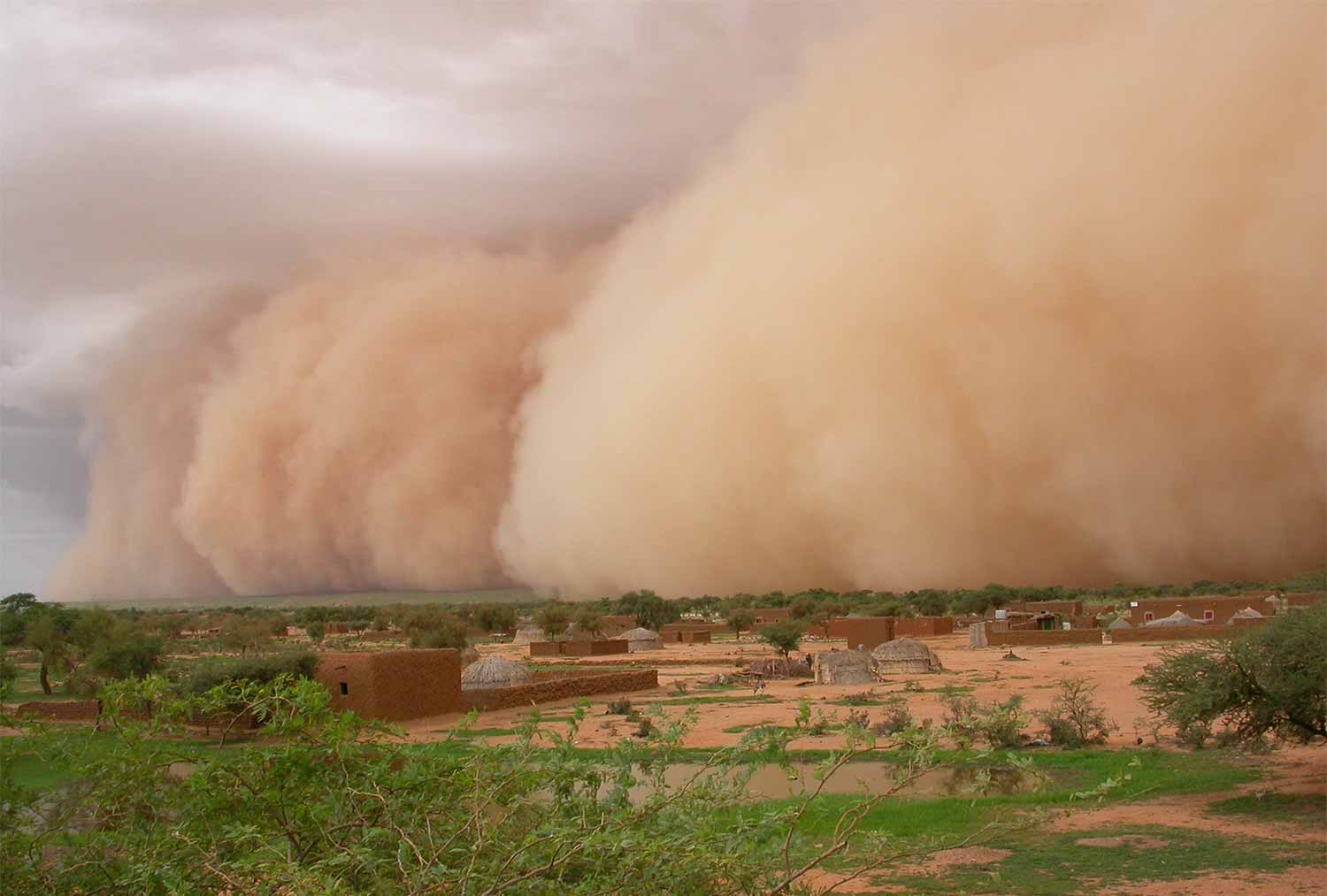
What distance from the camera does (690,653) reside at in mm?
29344

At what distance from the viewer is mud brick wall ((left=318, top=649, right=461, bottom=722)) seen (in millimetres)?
15367

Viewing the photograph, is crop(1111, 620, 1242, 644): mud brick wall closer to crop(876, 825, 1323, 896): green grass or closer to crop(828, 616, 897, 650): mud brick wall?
crop(828, 616, 897, 650): mud brick wall

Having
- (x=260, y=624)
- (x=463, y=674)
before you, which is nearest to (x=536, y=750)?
(x=463, y=674)

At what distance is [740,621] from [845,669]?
1614 centimetres

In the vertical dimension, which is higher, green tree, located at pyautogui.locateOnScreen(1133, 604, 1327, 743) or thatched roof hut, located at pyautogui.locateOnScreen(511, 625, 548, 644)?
green tree, located at pyautogui.locateOnScreen(1133, 604, 1327, 743)

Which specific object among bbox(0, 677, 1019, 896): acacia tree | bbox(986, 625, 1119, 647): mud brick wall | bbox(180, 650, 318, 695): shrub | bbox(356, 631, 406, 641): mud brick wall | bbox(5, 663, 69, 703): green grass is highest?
bbox(0, 677, 1019, 896): acacia tree

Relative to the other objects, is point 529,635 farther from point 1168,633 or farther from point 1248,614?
point 1248,614

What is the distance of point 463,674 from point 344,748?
667 inches

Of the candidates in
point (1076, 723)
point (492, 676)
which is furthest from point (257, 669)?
point (1076, 723)

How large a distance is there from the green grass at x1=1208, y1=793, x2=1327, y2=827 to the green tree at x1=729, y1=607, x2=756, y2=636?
26314 mm

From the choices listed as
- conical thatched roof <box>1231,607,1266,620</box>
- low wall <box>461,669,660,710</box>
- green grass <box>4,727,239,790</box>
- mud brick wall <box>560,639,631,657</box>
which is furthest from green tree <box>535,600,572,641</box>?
green grass <box>4,727,239,790</box>

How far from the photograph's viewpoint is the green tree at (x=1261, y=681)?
9.80 metres

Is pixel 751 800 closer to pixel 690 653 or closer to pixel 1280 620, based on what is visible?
pixel 1280 620

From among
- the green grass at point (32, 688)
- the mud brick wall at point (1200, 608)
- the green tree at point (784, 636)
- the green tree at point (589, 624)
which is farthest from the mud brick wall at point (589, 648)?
the mud brick wall at point (1200, 608)
